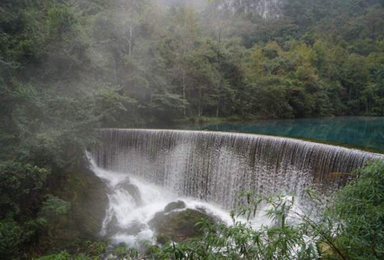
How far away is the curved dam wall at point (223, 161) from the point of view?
6812mm

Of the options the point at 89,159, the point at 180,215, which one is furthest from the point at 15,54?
the point at 180,215

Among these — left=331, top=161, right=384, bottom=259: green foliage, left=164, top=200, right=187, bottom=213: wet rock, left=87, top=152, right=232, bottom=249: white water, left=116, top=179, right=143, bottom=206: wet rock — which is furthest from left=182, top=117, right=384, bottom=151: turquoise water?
left=331, top=161, right=384, bottom=259: green foliage

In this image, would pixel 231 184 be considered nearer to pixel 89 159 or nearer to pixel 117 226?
pixel 117 226

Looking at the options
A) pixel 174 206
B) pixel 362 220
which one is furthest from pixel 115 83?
pixel 362 220

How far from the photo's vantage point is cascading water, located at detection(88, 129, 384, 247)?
702 centimetres

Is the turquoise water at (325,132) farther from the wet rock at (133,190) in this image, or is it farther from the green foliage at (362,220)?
the green foliage at (362,220)

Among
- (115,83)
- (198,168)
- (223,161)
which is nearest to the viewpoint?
(223,161)

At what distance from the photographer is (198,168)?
30.9ft

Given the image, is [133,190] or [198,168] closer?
[133,190]

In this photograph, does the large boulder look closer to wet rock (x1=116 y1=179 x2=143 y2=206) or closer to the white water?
the white water

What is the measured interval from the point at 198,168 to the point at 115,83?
786 centimetres

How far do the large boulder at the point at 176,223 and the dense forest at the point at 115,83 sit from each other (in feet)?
8.95

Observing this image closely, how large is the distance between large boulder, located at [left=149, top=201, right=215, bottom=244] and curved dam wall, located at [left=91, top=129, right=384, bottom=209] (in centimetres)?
119

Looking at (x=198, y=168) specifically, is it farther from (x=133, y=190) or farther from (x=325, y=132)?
(x=325, y=132)
